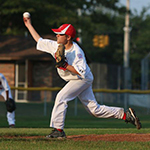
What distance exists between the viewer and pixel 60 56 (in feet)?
24.8

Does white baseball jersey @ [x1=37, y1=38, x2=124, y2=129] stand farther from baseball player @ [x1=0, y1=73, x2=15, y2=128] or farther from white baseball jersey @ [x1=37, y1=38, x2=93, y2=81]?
baseball player @ [x1=0, y1=73, x2=15, y2=128]

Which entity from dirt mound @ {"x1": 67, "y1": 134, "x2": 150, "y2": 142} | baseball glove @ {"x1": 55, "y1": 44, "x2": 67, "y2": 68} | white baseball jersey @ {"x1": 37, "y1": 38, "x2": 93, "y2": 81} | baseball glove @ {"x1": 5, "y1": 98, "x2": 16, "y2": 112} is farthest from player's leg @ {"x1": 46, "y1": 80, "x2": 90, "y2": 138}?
baseball glove @ {"x1": 5, "y1": 98, "x2": 16, "y2": 112}

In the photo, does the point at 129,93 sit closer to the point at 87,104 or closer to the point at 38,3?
the point at 38,3

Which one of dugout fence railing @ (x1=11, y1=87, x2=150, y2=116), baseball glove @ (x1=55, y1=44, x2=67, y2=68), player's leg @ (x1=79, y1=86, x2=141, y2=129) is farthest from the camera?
dugout fence railing @ (x1=11, y1=87, x2=150, y2=116)

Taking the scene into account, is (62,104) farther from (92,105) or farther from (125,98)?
Answer: (125,98)

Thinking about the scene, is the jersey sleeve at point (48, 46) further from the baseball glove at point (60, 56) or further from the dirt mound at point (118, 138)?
the dirt mound at point (118, 138)

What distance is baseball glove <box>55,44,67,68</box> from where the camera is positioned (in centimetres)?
755

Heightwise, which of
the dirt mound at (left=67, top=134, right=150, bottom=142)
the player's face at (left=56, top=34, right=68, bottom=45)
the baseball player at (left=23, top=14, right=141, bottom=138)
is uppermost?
the player's face at (left=56, top=34, right=68, bottom=45)

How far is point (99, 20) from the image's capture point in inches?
1308

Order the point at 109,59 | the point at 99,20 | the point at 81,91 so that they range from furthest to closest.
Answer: the point at 109,59 < the point at 99,20 < the point at 81,91

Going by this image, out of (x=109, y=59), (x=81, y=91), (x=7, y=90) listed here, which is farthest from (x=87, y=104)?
(x=109, y=59)

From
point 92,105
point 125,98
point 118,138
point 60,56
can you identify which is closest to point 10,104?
point 92,105

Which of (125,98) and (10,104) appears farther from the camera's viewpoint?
(125,98)

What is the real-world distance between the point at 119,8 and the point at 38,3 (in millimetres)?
7129
